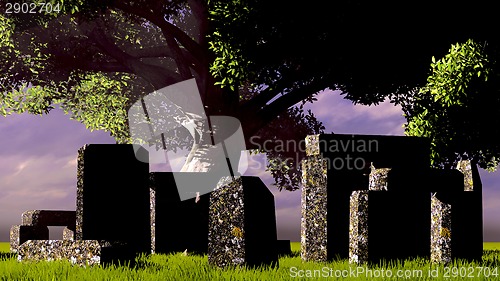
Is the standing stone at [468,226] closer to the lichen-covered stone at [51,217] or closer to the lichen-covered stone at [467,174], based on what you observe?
the lichen-covered stone at [467,174]

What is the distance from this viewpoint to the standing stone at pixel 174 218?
1838 cm

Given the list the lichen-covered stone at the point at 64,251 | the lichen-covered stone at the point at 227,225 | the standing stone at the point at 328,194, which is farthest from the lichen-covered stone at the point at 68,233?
the lichen-covered stone at the point at 227,225

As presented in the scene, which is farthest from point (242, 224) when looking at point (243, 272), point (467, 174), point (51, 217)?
point (51, 217)

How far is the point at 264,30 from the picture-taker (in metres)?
20.8

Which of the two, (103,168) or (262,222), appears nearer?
(262,222)

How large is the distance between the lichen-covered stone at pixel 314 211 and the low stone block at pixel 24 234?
9.99m

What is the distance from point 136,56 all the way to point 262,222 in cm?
1884

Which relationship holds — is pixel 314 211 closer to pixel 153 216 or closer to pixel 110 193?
pixel 110 193

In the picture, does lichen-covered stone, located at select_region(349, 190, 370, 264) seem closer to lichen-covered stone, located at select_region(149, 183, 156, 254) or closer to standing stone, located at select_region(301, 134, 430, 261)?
standing stone, located at select_region(301, 134, 430, 261)

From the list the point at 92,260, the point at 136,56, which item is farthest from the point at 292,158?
the point at 92,260

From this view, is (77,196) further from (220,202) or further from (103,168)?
(220,202)

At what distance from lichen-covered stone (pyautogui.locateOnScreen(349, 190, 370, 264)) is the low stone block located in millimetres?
12069

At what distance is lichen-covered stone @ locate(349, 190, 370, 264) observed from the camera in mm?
12250

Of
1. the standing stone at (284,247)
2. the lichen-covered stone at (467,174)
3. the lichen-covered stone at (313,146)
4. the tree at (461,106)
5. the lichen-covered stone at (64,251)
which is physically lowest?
the standing stone at (284,247)
